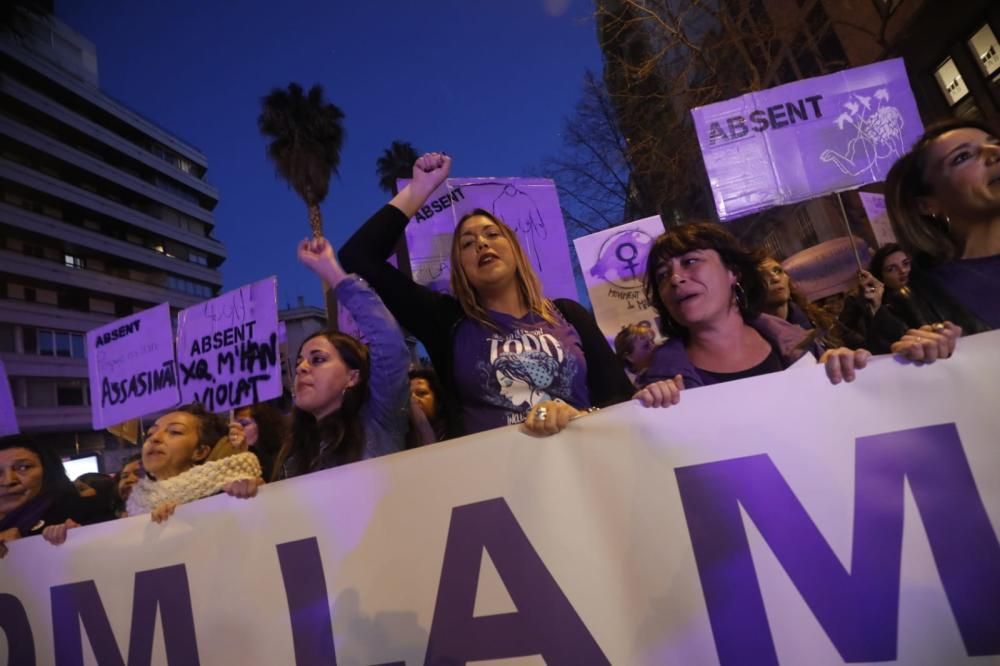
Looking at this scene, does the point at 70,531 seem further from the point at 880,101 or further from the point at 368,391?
the point at 880,101

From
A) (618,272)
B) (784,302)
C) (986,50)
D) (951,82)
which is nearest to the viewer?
(784,302)

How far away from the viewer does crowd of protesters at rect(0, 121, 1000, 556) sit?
72.6 inches

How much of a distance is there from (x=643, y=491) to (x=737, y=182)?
336cm

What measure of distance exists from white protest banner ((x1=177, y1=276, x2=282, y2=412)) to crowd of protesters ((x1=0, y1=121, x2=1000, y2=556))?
1520 mm

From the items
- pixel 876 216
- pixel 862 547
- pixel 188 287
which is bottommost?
pixel 862 547

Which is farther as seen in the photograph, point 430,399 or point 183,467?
point 430,399

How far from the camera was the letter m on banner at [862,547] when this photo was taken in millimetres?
1367

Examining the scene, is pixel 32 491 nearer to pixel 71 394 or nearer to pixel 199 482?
pixel 199 482

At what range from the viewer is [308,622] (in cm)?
183

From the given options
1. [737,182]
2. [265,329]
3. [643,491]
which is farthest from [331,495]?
[737,182]

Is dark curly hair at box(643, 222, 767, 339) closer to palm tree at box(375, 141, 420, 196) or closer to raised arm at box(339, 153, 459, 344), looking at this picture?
raised arm at box(339, 153, 459, 344)

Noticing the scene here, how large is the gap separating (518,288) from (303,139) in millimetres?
20630

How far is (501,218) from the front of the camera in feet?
14.9

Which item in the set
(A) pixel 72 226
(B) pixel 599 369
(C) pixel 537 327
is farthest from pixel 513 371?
(A) pixel 72 226
